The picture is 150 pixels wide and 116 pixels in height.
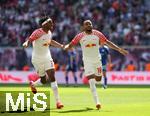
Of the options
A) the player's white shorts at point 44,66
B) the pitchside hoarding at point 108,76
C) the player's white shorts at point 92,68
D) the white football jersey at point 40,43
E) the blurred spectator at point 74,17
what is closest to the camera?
the white football jersey at point 40,43

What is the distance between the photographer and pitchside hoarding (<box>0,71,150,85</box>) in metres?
36.7

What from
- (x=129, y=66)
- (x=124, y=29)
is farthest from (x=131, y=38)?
(x=129, y=66)

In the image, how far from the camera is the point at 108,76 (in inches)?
1455

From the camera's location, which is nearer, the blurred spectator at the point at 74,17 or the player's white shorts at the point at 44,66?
the player's white shorts at the point at 44,66

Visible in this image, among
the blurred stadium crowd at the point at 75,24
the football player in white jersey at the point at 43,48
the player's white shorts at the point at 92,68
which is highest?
the blurred stadium crowd at the point at 75,24

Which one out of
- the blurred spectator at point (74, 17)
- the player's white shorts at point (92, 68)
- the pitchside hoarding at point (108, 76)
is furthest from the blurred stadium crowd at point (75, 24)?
the player's white shorts at point (92, 68)

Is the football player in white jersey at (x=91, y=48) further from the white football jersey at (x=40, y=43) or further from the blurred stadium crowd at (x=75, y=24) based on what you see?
the blurred stadium crowd at (x=75, y=24)

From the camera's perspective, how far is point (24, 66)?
37.6 metres

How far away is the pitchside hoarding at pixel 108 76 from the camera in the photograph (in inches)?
1443

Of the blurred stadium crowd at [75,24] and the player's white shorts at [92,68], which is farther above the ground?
the blurred stadium crowd at [75,24]

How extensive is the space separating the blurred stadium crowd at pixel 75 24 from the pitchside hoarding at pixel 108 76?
48 cm

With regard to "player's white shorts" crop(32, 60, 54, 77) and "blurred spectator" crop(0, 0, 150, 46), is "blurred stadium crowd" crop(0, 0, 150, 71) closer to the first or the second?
"blurred spectator" crop(0, 0, 150, 46)

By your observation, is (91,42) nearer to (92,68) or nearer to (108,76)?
(92,68)

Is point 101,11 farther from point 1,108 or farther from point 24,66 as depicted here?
point 1,108
